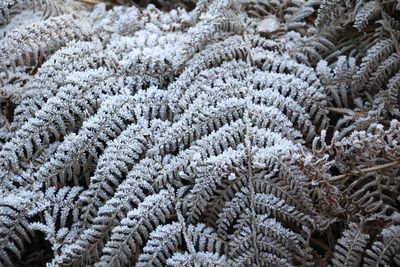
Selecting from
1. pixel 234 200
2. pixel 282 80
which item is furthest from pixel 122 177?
pixel 282 80

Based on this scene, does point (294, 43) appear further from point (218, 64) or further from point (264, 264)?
point (264, 264)

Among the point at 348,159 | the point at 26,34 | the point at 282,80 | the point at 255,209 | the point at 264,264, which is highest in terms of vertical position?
the point at 26,34

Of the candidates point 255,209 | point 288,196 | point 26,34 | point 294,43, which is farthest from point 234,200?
point 26,34

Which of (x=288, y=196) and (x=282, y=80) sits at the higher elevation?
(x=282, y=80)

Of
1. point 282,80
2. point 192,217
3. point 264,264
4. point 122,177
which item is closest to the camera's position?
point 264,264

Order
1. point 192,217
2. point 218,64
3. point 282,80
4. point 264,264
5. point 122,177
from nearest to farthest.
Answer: point 264,264 → point 192,217 → point 122,177 → point 282,80 → point 218,64

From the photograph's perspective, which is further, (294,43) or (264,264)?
(294,43)

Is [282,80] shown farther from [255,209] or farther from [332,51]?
[255,209]
